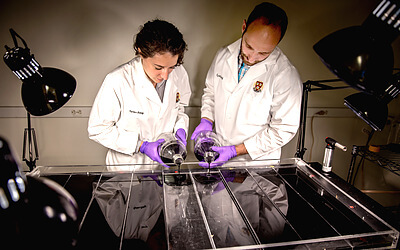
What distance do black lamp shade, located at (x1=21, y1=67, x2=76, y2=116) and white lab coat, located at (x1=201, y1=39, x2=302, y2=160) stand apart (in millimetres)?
1107

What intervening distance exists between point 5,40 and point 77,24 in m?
0.57

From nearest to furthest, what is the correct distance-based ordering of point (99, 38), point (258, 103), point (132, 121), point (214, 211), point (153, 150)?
1. point (214, 211)
2. point (153, 150)
3. point (132, 121)
4. point (258, 103)
5. point (99, 38)

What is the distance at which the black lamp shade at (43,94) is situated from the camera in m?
1.02

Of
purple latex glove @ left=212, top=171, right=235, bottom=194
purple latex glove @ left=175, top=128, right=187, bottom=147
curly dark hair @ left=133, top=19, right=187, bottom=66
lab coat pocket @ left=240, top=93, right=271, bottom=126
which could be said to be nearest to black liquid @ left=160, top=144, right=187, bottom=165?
purple latex glove @ left=212, top=171, right=235, bottom=194

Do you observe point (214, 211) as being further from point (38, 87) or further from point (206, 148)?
point (38, 87)

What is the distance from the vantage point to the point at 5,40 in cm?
Result: 198

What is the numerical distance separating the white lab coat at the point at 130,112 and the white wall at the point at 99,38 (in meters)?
0.58

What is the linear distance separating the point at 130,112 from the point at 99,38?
883mm

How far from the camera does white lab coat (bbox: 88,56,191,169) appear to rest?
1516mm

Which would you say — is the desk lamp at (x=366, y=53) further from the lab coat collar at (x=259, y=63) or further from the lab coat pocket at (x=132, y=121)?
the lab coat pocket at (x=132, y=121)

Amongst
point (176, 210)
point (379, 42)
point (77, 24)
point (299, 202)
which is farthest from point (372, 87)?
point (77, 24)

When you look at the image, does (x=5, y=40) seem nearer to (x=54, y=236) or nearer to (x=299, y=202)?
(x=54, y=236)

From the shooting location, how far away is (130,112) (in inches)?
63.6

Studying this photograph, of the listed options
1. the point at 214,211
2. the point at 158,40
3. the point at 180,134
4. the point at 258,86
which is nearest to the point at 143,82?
the point at 158,40
